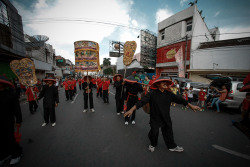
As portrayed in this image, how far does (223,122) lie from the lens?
4.00 metres

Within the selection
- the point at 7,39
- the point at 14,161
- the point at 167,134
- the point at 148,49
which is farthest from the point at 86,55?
the point at 148,49

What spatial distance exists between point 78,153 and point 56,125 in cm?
198

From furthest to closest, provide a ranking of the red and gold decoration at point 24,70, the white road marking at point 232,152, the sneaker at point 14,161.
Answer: the red and gold decoration at point 24,70 → the white road marking at point 232,152 → the sneaker at point 14,161

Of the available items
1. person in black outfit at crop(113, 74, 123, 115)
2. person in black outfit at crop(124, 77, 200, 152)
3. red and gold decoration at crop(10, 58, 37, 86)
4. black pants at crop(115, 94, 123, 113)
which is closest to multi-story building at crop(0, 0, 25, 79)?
red and gold decoration at crop(10, 58, 37, 86)

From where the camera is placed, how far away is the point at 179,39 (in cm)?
1421

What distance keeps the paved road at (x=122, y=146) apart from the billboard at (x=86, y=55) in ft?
8.04

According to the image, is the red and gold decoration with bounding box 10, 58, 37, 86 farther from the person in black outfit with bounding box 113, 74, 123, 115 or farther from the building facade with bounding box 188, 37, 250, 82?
the building facade with bounding box 188, 37, 250, 82

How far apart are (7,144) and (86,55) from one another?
3.63m

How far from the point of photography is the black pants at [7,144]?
1.76 m

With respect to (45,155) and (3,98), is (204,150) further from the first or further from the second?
(3,98)

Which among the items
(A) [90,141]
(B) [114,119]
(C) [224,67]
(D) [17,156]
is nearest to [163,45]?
(C) [224,67]

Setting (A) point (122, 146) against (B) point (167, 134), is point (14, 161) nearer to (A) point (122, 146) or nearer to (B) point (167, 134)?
(A) point (122, 146)

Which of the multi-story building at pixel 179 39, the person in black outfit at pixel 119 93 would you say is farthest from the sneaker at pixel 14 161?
the multi-story building at pixel 179 39

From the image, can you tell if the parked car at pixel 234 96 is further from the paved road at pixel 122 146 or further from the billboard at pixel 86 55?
the billboard at pixel 86 55
